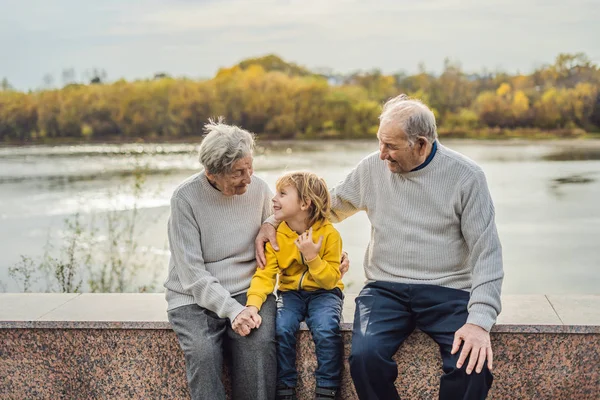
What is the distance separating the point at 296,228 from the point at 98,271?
3185mm

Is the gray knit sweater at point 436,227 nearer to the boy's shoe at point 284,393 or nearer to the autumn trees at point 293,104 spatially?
the boy's shoe at point 284,393

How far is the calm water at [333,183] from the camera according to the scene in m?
6.55

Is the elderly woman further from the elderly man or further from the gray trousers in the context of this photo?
the elderly man

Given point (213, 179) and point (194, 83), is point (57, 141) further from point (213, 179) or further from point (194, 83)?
point (213, 179)

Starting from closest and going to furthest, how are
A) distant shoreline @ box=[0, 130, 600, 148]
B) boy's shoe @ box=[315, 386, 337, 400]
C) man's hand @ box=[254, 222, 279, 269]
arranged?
1. boy's shoe @ box=[315, 386, 337, 400]
2. man's hand @ box=[254, 222, 279, 269]
3. distant shoreline @ box=[0, 130, 600, 148]

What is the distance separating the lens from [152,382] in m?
3.19

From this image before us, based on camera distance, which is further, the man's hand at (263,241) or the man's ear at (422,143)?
the man's hand at (263,241)

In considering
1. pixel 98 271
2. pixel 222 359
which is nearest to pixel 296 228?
pixel 222 359

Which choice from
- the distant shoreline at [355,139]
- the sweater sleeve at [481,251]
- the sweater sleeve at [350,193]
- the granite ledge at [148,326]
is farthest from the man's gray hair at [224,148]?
the distant shoreline at [355,139]

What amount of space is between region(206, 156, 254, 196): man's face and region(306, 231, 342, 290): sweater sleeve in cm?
37

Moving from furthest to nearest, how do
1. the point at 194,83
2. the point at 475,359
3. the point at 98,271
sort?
the point at 194,83 → the point at 98,271 → the point at 475,359

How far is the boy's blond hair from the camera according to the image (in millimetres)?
2961

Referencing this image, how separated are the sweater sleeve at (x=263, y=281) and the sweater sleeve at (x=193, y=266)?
0.19 feet

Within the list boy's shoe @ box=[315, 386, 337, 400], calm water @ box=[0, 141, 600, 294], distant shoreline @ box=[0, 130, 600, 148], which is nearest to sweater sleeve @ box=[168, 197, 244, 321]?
boy's shoe @ box=[315, 386, 337, 400]
